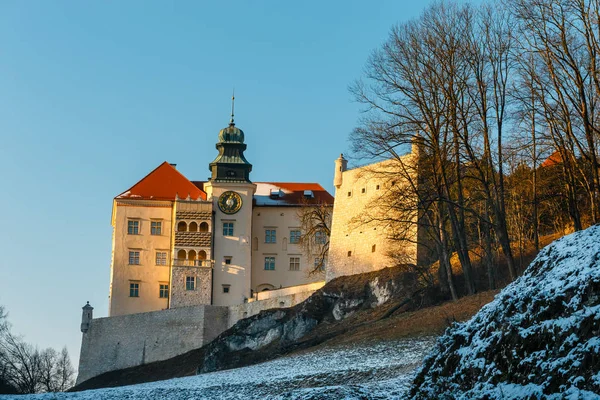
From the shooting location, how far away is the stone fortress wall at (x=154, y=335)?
52250mm

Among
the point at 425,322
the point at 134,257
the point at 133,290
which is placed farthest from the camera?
the point at 134,257

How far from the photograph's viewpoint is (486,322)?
36.9ft

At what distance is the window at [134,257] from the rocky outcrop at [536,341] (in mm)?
45505

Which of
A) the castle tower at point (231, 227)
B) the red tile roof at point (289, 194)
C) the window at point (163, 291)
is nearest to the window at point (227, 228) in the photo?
the castle tower at point (231, 227)

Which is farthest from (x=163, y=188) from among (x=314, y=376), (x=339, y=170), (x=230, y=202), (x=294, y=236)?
(x=314, y=376)

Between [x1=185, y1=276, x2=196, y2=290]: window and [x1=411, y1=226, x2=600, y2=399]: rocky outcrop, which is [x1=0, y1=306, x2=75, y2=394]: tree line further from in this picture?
[x1=411, y1=226, x2=600, y2=399]: rocky outcrop

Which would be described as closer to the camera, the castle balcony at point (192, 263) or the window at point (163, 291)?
the castle balcony at point (192, 263)

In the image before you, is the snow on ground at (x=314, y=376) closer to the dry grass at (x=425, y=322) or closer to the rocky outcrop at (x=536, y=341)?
the dry grass at (x=425, y=322)

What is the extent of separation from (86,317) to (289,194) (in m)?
15.0

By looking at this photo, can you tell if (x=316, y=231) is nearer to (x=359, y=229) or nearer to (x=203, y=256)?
(x=203, y=256)

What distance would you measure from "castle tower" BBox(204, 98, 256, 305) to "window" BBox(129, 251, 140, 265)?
4453mm

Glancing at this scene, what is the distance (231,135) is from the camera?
2370 inches

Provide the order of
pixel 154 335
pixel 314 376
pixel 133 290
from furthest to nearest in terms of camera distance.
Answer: pixel 133 290 → pixel 154 335 → pixel 314 376

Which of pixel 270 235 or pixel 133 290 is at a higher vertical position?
pixel 270 235
